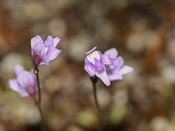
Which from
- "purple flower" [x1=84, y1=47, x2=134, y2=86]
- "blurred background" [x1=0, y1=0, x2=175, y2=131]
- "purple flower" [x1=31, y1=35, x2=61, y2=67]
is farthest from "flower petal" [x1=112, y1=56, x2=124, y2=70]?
"blurred background" [x1=0, y1=0, x2=175, y2=131]

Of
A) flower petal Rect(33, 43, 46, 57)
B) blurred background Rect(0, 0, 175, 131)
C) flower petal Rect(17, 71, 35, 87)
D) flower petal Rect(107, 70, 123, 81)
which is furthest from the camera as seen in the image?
blurred background Rect(0, 0, 175, 131)

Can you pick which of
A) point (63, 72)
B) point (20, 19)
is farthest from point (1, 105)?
point (20, 19)

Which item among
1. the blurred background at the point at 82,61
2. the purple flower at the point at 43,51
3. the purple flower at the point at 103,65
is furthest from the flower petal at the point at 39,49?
the blurred background at the point at 82,61

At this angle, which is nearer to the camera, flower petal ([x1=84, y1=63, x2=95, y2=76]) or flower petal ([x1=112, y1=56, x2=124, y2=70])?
flower petal ([x1=84, y1=63, x2=95, y2=76])

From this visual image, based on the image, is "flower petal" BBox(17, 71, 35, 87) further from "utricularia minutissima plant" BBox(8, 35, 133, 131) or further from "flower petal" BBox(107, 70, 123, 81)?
"flower petal" BBox(107, 70, 123, 81)

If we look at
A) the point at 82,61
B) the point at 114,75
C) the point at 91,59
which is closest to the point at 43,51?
the point at 91,59

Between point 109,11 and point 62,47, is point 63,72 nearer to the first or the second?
point 62,47
